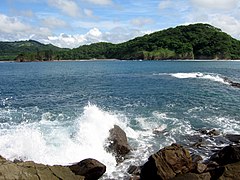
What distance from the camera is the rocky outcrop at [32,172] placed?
41.9ft

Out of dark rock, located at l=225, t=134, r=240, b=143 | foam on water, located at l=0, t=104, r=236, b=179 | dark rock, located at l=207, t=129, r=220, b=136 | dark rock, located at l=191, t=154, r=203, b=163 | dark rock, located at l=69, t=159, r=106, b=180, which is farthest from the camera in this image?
dark rock, located at l=207, t=129, r=220, b=136

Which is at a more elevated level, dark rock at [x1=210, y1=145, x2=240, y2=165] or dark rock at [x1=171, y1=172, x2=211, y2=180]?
dark rock at [x1=171, y1=172, x2=211, y2=180]

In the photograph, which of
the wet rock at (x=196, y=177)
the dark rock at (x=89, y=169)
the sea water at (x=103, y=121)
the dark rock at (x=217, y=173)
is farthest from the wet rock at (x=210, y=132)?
the dark rock at (x=89, y=169)

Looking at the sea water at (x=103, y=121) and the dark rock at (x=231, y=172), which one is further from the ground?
the dark rock at (x=231, y=172)

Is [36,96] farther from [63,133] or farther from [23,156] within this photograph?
[23,156]

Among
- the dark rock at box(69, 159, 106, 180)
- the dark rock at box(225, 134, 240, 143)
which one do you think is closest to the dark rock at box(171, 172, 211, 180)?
the dark rock at box(69, 159, 106, 180)

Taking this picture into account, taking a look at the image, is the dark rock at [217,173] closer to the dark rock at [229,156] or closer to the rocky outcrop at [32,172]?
the dark rock at [229,156]

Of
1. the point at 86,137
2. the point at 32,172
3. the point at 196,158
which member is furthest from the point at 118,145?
the point at 32,172

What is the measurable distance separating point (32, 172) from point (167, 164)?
7188 millimetres

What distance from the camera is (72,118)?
30219mm

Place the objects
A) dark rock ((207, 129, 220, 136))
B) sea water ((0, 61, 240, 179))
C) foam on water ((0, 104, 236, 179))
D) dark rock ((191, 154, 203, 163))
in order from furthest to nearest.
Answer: dark rock ((207, 129, 220, 136))
sea water ((0, 61, 240, 179))
foam on water ((0, 104, 236, 179))
dark rock ((191, 154, 203, 163))

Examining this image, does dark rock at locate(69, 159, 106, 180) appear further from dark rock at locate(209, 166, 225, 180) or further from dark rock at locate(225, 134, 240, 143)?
dark rock at locate(225, 134, 240, 143)

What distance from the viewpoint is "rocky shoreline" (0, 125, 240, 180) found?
13.4m

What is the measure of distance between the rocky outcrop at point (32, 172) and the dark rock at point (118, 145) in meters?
6.31
